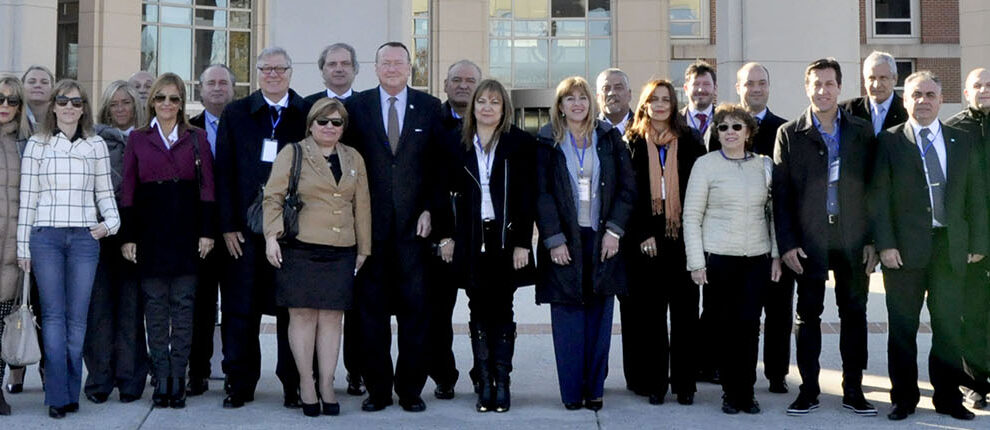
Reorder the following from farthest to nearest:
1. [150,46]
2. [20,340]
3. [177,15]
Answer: [177,15] < [150,46] < [20,340]

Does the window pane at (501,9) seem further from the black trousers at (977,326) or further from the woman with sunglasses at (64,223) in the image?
the black trousers at (977,326)

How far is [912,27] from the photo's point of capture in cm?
3944

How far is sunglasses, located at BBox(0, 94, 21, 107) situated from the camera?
7180 mm

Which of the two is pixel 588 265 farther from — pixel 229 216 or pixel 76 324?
pixel 76 324

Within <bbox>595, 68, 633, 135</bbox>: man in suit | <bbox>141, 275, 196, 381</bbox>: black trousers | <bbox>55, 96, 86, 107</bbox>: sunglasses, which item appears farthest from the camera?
<bbox>595, 68, 633, 135</bbox>: man in suit

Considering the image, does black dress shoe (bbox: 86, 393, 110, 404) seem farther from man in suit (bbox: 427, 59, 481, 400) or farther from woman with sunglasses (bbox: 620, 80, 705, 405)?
woman with sunglasses (bbox: 620, 80, 705, 405)

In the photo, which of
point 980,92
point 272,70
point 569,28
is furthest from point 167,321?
point 569,28

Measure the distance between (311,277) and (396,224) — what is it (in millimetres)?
635

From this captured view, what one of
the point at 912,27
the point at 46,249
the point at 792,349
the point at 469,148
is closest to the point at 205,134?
the point at 46,249

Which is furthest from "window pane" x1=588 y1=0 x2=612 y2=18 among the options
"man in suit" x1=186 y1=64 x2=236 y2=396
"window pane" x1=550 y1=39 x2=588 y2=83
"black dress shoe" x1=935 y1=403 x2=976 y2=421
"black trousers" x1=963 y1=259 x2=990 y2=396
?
"black dress shoe" x1=935 y1=403 x2=976 y2=421

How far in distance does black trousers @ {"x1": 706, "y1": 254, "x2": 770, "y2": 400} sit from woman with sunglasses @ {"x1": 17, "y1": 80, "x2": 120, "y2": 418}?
12.4 ft

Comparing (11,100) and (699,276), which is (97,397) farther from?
(699,276)

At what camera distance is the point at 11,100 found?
23.6ft

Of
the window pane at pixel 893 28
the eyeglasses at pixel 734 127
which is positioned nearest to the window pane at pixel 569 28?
the window pane at pixel 893 28
